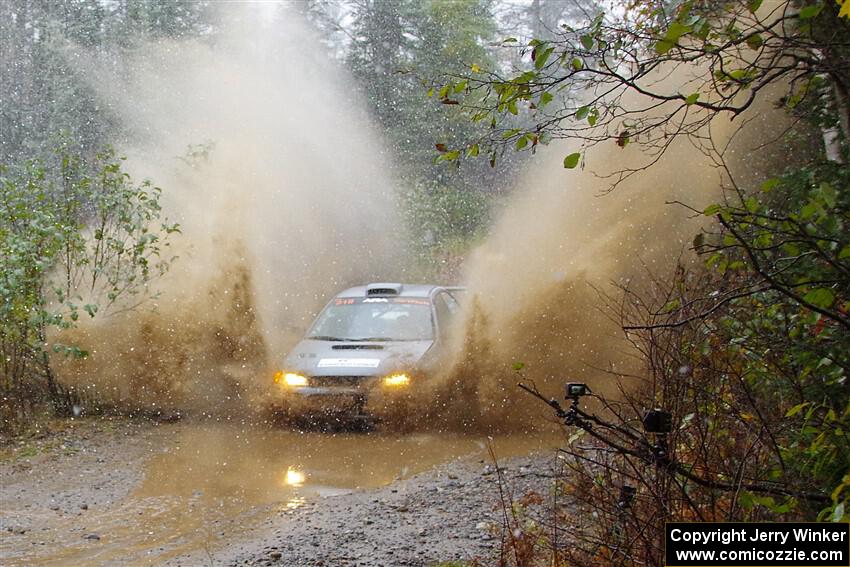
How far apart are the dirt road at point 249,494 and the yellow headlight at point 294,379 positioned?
590mm

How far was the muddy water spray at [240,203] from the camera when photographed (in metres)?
11.6

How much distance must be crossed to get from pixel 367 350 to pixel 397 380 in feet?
2.37

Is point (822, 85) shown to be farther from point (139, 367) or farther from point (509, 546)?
point (139, 367)

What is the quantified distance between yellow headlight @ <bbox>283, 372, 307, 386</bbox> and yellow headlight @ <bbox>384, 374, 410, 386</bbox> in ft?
3.29

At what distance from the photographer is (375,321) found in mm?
11148

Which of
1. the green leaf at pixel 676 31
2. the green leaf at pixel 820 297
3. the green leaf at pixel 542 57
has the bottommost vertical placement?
the green leaf at pixel 820 297

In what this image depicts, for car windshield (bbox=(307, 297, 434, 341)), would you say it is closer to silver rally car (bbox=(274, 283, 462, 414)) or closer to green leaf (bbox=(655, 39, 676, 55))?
silver rally car (bbox=(274, 283, 462, 414))

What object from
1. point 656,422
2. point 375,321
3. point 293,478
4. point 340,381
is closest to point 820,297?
point 656,422

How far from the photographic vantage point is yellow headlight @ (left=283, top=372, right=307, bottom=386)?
9891 millimetres

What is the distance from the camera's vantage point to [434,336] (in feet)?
35.0

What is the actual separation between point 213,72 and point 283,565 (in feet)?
58.6

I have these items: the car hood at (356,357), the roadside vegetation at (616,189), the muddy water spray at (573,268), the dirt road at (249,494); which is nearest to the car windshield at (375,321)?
the car hood at (356,357)

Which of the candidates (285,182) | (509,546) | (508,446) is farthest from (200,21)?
(509,546)

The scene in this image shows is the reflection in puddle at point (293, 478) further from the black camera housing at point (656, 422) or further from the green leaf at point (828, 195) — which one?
the green leaf at point (828, 195)
